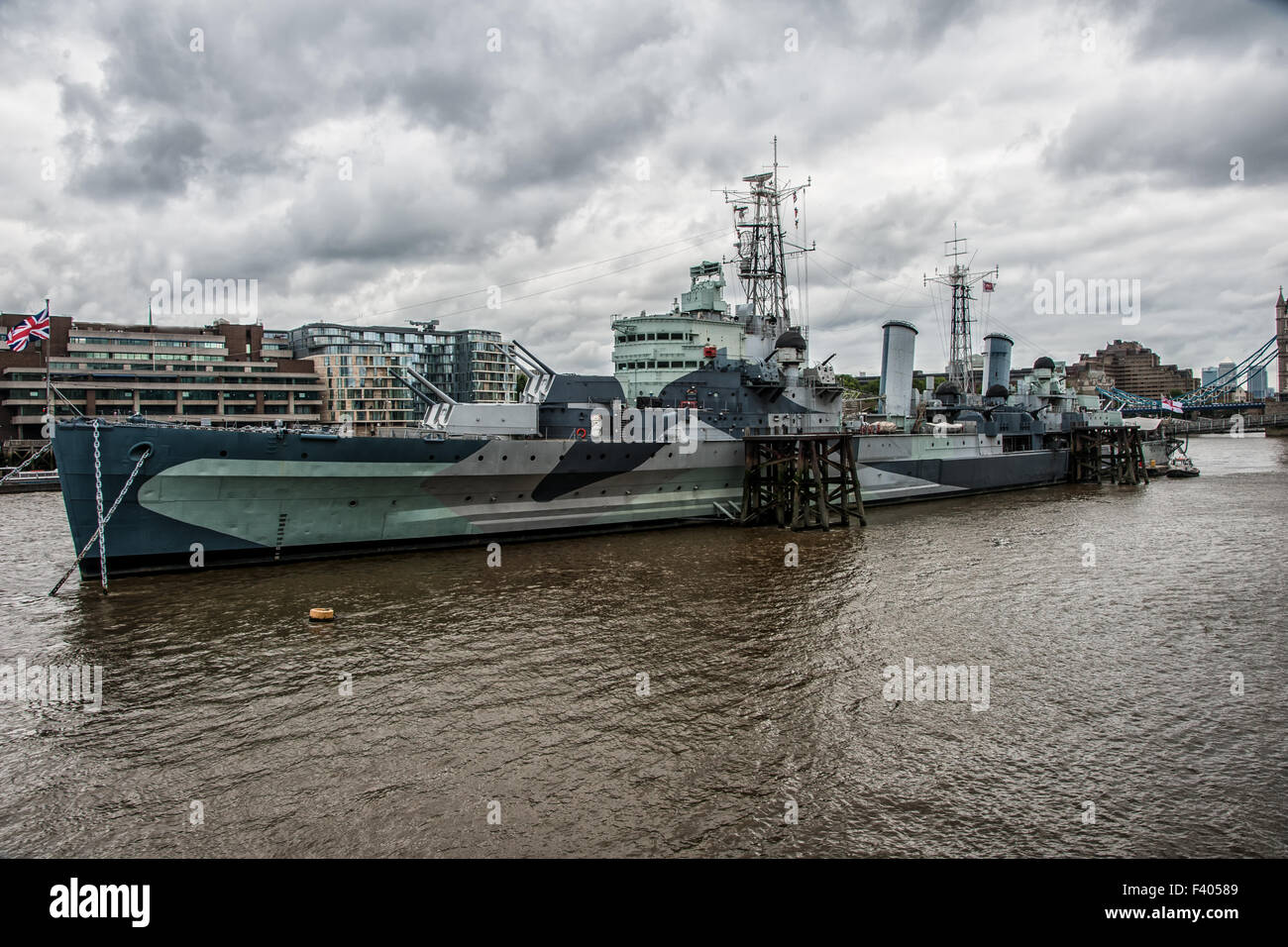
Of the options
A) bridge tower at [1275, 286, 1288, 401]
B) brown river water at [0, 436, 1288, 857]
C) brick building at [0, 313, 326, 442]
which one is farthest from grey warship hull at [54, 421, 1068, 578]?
bridge tower at [1275, 286, 1288, 401]

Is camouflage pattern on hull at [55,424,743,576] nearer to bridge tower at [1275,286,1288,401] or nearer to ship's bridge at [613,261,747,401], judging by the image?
ship's bridge at [613,261,747,401]

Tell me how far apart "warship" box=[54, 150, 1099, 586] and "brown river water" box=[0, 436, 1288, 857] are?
1.39 m

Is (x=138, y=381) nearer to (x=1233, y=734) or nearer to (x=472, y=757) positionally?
(x=472, y=757)

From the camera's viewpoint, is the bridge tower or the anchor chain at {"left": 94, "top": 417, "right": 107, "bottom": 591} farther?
the bridge tower

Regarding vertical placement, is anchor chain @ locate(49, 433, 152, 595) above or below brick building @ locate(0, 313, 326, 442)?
below

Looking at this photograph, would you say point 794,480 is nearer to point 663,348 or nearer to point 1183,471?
point 663,348

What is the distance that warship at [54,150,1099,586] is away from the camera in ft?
51.8

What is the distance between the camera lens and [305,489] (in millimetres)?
17344

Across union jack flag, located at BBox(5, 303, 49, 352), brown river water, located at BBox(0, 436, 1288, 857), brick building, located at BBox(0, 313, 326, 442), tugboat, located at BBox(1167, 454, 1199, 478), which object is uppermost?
brick building, located at BBox(0, 313, 326, 442)

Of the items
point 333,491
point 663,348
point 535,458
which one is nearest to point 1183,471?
point 663,348

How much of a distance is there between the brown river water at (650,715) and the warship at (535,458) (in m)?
1.39

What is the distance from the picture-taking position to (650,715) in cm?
875

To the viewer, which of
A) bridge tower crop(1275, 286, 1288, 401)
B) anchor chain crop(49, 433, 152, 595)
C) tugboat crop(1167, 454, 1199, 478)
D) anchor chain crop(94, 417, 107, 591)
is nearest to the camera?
anchor chain crop(49, 433, 152, 595)

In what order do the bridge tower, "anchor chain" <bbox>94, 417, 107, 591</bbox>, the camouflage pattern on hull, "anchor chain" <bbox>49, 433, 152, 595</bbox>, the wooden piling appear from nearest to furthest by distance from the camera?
"anchor chain" <bbox>49, 433, 152, 595</bbox>
"anchor chain" <bbox>94, 417, 107, 591</bbox>
the camouflage pattern on hull
the wooden piling
the bridge tower
